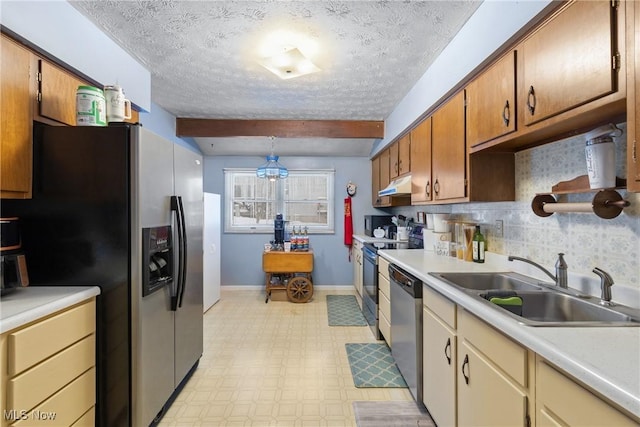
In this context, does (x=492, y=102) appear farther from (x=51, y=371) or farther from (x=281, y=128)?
(x=281, y=128)

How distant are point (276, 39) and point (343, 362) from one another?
2.54m

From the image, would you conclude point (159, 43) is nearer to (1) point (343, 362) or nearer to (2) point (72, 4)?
(2) point (72, 4)

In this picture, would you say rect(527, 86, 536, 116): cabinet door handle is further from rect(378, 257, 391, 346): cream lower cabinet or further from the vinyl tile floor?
the vinyl tile floor

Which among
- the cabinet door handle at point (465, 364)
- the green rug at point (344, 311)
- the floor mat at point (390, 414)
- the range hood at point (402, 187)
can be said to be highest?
the range hood at point (402, 187)

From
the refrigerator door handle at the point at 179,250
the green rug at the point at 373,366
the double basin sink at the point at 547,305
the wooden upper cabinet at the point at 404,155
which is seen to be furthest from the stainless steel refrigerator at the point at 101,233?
the wooden upper cabinet at the point at 404,155

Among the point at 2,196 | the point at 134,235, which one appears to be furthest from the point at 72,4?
the point at 134,235

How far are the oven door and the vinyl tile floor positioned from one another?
14 cm

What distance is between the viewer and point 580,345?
2.84ft

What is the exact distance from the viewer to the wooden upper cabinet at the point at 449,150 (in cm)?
199

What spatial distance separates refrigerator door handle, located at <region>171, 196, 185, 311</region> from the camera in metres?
1.94

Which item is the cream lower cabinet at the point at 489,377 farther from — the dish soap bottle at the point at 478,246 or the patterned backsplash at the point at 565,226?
the dish soap bottle at the point at 478,246

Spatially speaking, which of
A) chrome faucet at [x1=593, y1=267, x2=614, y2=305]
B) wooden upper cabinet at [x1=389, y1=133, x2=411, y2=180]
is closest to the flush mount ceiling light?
wooden upper cabinet at [x1=389, y1=133, x2=411, y2=180]

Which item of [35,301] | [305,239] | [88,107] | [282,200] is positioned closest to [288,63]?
[88,107]

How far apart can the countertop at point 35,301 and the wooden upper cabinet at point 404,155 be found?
273 centimetres
